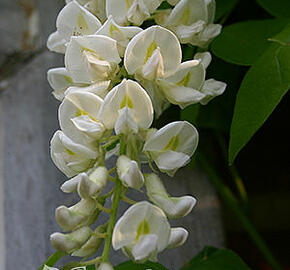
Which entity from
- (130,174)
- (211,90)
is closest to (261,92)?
(211,90)

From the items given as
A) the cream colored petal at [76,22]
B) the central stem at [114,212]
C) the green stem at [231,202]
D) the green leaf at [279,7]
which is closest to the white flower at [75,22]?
the cream colored petal at [76,22]

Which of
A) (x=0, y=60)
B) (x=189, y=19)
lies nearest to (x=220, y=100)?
(x=189, y=19)

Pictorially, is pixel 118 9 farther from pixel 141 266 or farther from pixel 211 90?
pixel 141 266

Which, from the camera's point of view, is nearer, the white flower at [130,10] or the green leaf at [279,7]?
the white flower at [130,10]

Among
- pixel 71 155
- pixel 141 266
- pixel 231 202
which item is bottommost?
pixel 231 202

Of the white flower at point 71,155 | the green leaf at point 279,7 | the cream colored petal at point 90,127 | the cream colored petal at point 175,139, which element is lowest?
the white flower at point 71,155

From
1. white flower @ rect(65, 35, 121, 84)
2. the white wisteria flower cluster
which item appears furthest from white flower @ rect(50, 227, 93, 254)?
white flower @ rect(65, 35, 121, 84)

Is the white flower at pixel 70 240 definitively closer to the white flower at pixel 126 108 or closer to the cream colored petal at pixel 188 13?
the white flower at pixel 126 108
